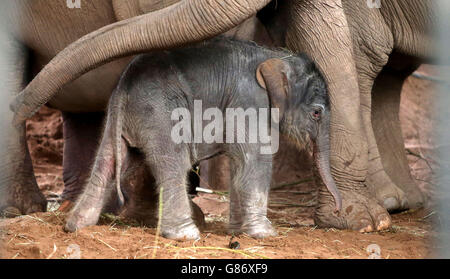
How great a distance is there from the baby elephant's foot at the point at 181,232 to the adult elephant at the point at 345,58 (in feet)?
2.59

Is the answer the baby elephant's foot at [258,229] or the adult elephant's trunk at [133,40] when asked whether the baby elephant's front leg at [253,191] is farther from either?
the adult elephant's trunk at [133,40]

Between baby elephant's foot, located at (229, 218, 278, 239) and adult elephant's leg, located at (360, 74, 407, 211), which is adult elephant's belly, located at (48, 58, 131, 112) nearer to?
baby elephant's foot, located at (229, 218, 278, 239)

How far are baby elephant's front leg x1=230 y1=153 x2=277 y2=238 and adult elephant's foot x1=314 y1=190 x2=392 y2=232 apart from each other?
1.81 ft

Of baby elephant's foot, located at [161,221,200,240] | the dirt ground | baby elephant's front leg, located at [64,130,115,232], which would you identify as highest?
baby elephant's front leg, located at [64,130,115,232]

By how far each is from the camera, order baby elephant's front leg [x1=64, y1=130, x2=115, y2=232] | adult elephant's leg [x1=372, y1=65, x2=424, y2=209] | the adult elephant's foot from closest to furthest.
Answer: baby elephant's front leg [x1=64, y1=130, x2=115, y2=232] → the adult elephant's foot → adult elephant's leg [x1=372, y1=65, x2=424, y2=209]

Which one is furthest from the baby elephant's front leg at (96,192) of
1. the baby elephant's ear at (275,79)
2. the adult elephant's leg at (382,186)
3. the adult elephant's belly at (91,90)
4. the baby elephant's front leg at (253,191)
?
the adult elephant's leg at (382,186)

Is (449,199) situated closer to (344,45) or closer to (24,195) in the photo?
(344,45)

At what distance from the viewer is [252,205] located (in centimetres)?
369

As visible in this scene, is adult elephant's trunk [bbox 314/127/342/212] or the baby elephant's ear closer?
the baby elephant's ear

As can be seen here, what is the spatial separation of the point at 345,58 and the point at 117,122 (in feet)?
4.20

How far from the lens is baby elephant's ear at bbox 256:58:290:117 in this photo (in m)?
3.71

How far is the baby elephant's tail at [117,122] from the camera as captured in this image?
3.56 m

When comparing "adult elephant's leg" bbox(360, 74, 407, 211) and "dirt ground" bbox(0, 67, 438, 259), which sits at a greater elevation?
"adult elephant's leg" bbox(360, 74, 407, 211)

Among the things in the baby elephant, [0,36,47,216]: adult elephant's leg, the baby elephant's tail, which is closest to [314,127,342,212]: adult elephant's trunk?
the baby elephant
